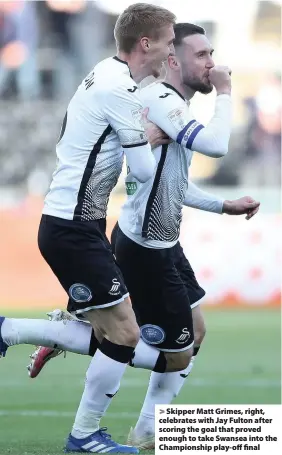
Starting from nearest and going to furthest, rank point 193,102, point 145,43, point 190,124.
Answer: point 145,43 < point 190,124 < point 193,102

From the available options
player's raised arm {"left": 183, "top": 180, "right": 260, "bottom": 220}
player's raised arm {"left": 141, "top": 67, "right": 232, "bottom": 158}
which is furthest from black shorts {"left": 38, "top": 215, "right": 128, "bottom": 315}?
player's raised arm {"left": 183, "top": 180, "right": 260, "bottom": 220}

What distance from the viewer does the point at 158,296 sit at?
633cm

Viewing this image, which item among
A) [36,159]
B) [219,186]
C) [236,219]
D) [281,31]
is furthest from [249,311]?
[281,31]

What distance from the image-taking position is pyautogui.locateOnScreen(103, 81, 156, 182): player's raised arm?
5.66m

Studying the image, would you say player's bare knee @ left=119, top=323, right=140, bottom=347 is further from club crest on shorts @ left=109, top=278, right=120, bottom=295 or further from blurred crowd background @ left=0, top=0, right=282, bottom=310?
blurred crowd background @ left=0, top=0, right=282, bottom=310

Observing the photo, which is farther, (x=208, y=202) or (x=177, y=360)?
(x=208, y=202)

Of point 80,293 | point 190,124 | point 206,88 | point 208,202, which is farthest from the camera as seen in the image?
point 208,202

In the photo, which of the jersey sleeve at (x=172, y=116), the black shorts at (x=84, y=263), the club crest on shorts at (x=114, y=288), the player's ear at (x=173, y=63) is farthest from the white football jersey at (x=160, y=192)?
the club crest on shorts at (x=114, y=288)

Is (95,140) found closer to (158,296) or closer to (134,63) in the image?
(134,63)

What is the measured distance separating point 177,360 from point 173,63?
1671mm

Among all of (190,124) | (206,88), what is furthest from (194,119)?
(206,88)

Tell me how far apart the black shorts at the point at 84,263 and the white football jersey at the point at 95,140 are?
0.07 m

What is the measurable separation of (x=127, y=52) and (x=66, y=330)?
5.07ft

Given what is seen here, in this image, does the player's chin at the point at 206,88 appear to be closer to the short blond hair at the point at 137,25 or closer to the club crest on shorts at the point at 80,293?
the short blond hair at the point at 137,25
